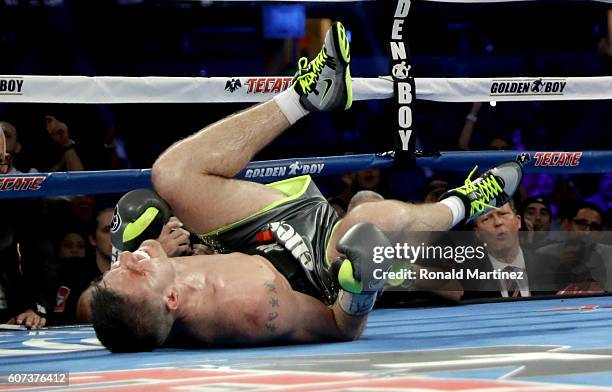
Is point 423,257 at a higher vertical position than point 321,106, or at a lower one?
lower

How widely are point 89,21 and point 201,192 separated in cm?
525

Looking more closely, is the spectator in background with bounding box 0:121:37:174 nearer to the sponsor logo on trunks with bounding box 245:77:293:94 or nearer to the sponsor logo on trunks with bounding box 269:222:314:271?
the sponsor logo on trunks with bounding box 245:77:293:94

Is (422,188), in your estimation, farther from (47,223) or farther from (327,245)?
(327,245)

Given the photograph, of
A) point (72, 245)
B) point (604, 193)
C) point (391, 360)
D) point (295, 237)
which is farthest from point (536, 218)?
point (391, 360)

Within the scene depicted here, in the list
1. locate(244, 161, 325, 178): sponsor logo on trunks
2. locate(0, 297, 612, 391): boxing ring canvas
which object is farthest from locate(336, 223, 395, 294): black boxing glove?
locate(244, 161, 325, 178): sponsor logo on trunks

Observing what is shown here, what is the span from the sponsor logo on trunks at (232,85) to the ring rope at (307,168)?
0.29 m

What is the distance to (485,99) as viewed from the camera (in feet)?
12.2

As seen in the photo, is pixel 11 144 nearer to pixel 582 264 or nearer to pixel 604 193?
pixel 582 264

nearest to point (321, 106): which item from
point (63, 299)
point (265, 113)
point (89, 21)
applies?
point (265, 113)

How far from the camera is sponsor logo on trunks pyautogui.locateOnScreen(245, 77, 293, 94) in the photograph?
11.5ft

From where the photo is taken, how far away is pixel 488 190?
9.25 ft

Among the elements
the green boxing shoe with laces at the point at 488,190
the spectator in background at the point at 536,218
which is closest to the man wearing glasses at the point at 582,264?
the spectator in background at the point at 536,218

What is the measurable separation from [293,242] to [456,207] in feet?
1.54

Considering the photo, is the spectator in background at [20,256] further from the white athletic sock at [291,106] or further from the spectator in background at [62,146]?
the white athletic sock at [291,106]
